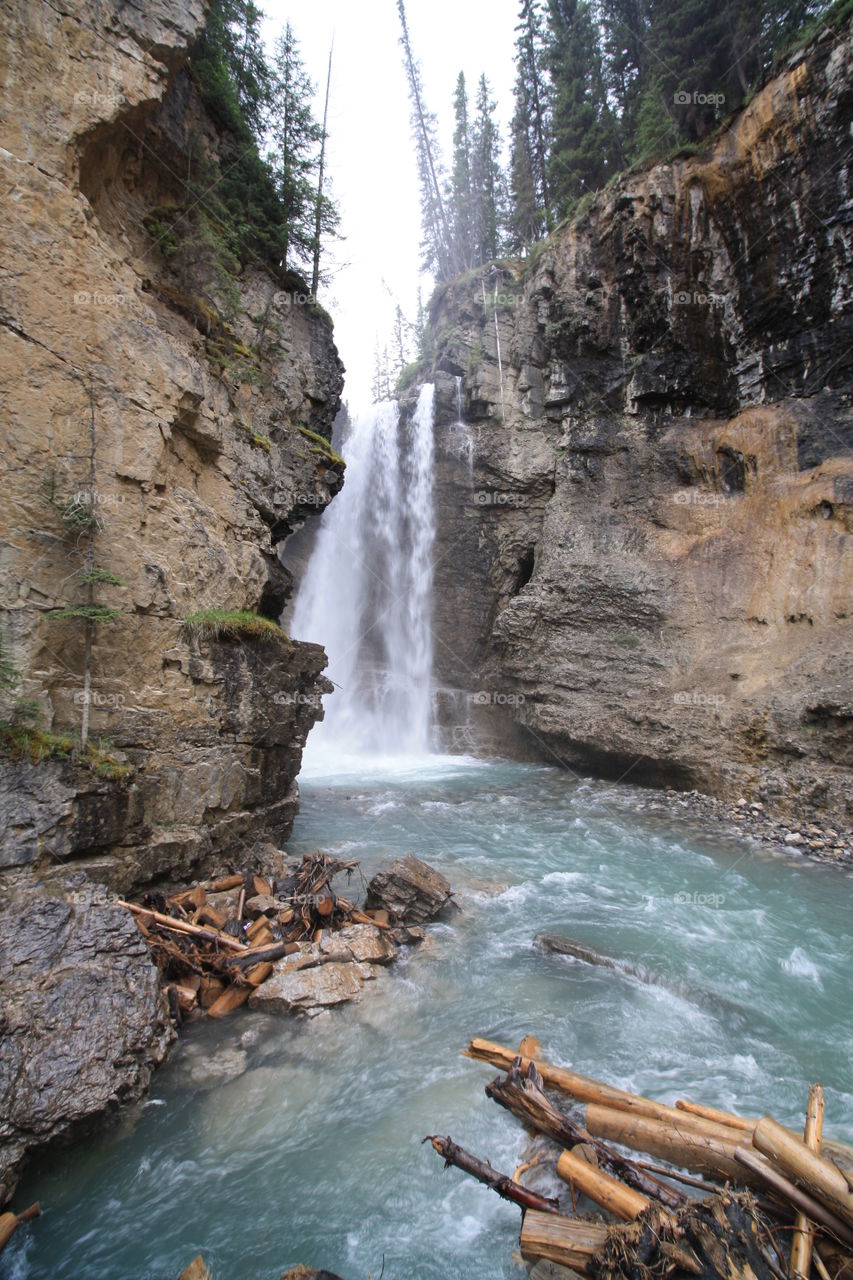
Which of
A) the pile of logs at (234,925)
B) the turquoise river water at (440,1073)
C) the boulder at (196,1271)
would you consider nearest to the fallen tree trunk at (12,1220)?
the turquoise river water at (440,1073)

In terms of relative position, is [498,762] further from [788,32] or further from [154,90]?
[788,32]

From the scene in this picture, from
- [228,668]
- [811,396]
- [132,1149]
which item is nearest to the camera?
[132,1149]

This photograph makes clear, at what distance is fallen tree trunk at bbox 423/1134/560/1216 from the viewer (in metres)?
3.16

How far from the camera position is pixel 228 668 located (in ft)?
26.5

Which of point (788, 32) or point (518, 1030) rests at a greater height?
point (788, 32)

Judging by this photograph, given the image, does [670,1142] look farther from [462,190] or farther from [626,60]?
[462,190]

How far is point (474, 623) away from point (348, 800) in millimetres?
9500

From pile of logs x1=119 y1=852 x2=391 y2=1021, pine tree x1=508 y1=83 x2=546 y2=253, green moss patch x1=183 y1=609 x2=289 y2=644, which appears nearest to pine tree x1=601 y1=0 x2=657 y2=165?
pine tree x1=508 y1=83 x2=546 y2=253

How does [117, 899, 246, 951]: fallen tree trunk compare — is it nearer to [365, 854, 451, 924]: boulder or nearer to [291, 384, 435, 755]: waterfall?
[365, 854, 451, 924]: boulder

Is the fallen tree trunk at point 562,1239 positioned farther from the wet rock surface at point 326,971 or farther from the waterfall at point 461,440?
the waterfall at point 461,440

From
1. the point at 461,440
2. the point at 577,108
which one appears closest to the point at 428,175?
the point at 577,108

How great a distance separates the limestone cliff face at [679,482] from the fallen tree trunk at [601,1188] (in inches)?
387

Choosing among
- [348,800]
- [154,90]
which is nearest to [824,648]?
[348,800]

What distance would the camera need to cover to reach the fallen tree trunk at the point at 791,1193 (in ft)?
7.95
